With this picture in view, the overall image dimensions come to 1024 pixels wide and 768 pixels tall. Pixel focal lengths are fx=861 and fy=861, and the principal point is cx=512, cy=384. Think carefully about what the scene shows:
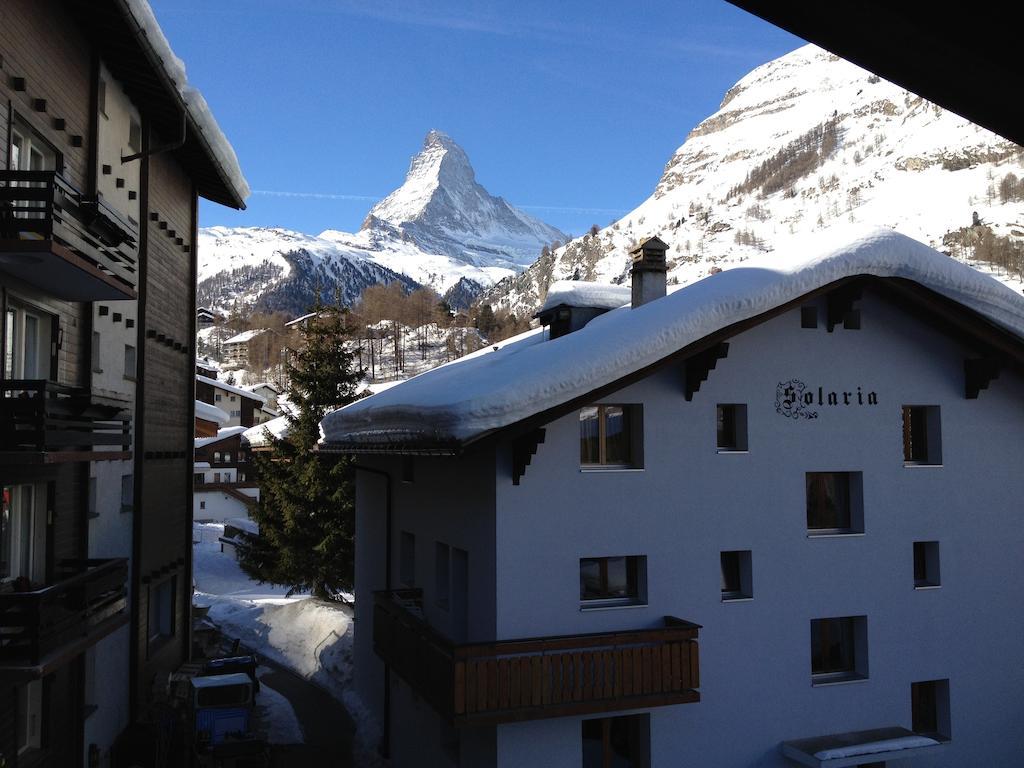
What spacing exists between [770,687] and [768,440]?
14.4ft

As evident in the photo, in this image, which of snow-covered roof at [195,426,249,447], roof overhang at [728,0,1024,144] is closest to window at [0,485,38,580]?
roof overhang at [728,0,1024,144]

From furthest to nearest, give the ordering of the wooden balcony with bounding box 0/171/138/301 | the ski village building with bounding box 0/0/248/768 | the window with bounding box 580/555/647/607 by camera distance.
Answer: the window with bounding box 580/555/647/607, the ski village building with bounding box 0/0/248/768, the wooden balcony with bounding box 0/171/138/301

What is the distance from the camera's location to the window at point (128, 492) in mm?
18078

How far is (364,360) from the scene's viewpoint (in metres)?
137

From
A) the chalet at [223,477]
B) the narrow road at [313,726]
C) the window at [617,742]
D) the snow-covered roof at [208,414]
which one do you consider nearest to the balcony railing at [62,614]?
the narrow road at [313,726]

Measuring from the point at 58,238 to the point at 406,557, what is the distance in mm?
10567

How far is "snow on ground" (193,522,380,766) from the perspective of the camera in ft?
74.9

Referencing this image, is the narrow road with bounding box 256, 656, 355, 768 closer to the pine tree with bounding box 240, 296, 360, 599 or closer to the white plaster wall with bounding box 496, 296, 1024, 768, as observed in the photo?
the pine tree with bounding box 240, 296, 360, 599

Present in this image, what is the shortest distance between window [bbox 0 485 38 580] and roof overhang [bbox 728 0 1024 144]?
13094mm

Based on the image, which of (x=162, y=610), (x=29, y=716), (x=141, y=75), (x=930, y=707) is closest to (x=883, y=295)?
(x=930, y=707)

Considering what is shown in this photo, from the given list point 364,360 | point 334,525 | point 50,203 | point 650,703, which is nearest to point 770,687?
point 650,703

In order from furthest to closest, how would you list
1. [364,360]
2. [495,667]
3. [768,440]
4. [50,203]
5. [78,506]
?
[364,360] → [768,440] → [78,506] → [495,667] → [50,203]

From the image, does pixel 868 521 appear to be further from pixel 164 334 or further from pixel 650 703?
pixel 164 334

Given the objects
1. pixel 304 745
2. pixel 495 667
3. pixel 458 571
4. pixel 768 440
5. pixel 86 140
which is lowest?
pixel 304 745
